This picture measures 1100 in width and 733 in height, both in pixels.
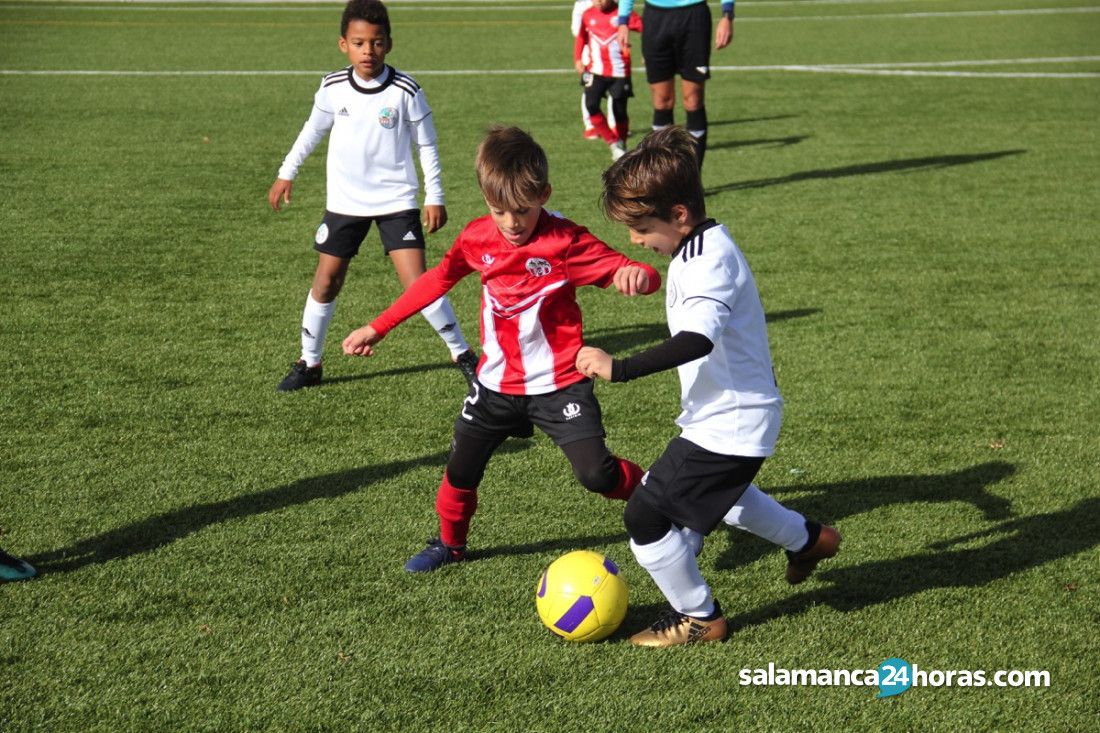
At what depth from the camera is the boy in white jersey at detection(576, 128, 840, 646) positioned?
3.82 m

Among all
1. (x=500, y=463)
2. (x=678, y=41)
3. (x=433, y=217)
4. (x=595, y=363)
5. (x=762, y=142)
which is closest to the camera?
(x=595, y=363)

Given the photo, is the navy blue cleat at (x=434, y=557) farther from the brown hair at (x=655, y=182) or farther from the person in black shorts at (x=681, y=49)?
the person in black shorts at (x=681, y=49)

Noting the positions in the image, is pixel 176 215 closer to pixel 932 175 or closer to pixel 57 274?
pixel 57 274

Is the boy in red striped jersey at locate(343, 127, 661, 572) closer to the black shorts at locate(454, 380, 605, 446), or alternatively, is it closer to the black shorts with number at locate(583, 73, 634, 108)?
the black shorts at locate(454, 380, 605, 446)

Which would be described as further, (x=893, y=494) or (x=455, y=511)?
(x=893, y=494)

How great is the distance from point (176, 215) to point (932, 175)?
7.11m

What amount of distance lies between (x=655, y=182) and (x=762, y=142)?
10.4 meters

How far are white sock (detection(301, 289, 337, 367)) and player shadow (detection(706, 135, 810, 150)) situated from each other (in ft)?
25.5

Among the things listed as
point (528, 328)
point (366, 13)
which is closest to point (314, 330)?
point (366, 13)

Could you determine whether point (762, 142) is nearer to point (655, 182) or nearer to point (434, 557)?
point (434, 557)

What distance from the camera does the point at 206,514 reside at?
5.18 m

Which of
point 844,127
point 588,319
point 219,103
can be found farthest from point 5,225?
point 844,127

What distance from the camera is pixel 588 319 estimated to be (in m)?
8.00

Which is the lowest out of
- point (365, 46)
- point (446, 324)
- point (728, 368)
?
point (446, 324)
